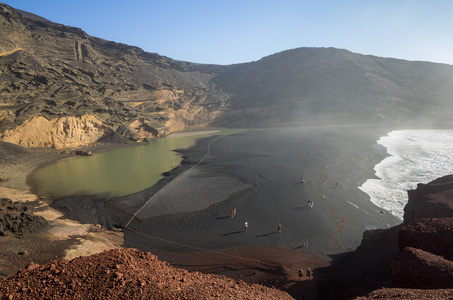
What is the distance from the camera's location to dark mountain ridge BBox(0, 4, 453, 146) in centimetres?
4369

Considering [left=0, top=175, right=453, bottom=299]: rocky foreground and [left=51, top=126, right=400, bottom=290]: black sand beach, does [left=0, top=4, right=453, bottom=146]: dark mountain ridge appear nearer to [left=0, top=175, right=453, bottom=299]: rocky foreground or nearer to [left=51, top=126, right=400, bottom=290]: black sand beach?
[left=51, top=126, right=400, bottom=290]: black sand beach

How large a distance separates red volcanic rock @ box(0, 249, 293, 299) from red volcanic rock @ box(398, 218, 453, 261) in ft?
20.3

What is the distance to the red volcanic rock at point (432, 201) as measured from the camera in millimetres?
10945

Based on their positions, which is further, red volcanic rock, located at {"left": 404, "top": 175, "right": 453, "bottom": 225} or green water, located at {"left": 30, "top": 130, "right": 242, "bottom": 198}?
green water, located at {"left": 30, "top": 130, "right": 242, "bottom": 198}

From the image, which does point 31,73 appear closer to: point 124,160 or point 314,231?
point 124,160

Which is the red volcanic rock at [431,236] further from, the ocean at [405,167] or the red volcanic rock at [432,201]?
the ocean at [405,167]

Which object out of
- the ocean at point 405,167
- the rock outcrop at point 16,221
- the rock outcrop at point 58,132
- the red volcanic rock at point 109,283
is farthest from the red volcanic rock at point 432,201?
the rock outcrop at point 58,132

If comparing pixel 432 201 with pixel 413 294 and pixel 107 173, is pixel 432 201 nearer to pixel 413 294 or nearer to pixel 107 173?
pixel 413 294

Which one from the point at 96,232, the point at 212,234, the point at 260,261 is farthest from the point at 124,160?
the point at 260,261

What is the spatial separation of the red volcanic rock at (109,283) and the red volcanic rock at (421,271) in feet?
14.5

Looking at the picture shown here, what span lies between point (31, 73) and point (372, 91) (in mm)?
87215

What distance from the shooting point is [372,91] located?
249 feet

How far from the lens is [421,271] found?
6.67 m

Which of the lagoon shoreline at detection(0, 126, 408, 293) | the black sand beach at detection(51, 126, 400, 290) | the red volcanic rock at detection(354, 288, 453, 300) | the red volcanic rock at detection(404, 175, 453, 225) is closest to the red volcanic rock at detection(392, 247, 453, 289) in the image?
the red volcanic rock at detection(354, 288, 453, 300)
